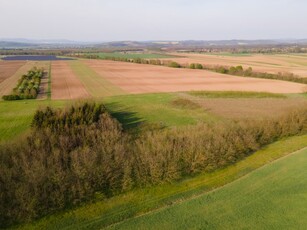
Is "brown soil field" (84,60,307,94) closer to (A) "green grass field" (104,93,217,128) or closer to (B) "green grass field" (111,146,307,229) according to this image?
(A) "green grass field" (104,93,217,128)

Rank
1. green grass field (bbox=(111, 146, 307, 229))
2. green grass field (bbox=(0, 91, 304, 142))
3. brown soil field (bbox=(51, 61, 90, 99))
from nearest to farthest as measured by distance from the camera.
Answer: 1. green grass field (bbox=(111, 146, 307, 229))
2. green grass field (bbox=(0, 91, 304, 142))
3. brown soil field (bbox=(51, 61, 90, 99))

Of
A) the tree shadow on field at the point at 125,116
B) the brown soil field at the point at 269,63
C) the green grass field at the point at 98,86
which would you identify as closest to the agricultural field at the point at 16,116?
the tree shadow on field at the point at 125,116

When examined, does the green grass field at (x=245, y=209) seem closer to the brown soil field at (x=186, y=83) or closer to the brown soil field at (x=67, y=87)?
the brown soil field at (x=67, y=87)

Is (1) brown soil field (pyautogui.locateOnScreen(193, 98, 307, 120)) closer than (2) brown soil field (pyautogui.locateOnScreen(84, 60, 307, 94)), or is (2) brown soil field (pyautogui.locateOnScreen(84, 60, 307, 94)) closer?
(1) brown soil field (pyautogui.locateOnScreen(193, 98, 307, 120))

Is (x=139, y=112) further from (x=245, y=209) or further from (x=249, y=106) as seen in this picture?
(x=245, y=209)

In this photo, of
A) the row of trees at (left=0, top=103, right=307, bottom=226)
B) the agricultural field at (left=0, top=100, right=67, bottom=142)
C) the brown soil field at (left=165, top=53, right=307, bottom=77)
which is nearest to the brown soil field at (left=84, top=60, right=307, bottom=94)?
the agricultural field at (left=0, top=100, right=67, bottom=142)

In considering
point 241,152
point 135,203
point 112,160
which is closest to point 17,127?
point 112,160

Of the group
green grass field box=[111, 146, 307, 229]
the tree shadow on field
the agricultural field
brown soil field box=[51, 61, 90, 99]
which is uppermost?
brown soil field box=[51, 61, 90, 99]
